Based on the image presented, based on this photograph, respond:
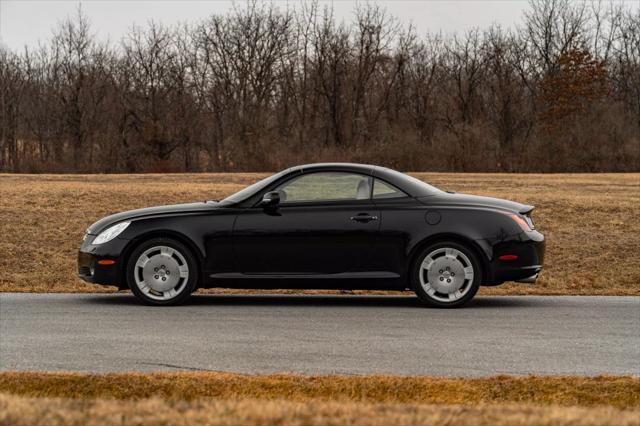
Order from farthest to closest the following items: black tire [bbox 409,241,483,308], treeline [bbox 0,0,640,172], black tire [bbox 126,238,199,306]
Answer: treeline [bbox 0,0,640,172]
black tire [bbox 126,238,199,306]
black tire [bbox 409,241,483,308]

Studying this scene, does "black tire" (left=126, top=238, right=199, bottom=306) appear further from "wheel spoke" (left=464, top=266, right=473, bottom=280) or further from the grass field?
the grass field

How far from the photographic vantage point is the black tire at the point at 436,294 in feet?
33.2

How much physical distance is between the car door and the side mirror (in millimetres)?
106

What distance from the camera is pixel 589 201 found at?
21859mm

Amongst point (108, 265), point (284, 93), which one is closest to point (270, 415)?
point (108, 265)

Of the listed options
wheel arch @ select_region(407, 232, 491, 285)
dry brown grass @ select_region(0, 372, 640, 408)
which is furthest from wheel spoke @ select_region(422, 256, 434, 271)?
dry brown grass @ select_region(0, 372, 640, 408)

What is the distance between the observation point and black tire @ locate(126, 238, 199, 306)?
33.7 ft

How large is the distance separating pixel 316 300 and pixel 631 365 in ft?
15.1

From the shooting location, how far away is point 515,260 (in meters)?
10.3

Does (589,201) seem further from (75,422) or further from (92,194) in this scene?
(75,422)

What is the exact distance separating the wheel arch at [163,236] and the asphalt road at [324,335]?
435 mm

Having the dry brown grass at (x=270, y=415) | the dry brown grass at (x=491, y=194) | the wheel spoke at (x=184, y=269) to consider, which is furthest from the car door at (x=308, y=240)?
the dry brown grass at (x=270, y=415)

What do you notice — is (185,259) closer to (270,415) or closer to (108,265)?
(108,265)

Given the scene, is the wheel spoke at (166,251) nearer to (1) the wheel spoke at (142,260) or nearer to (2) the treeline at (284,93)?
(1) the wheel spoke at (142,260)
